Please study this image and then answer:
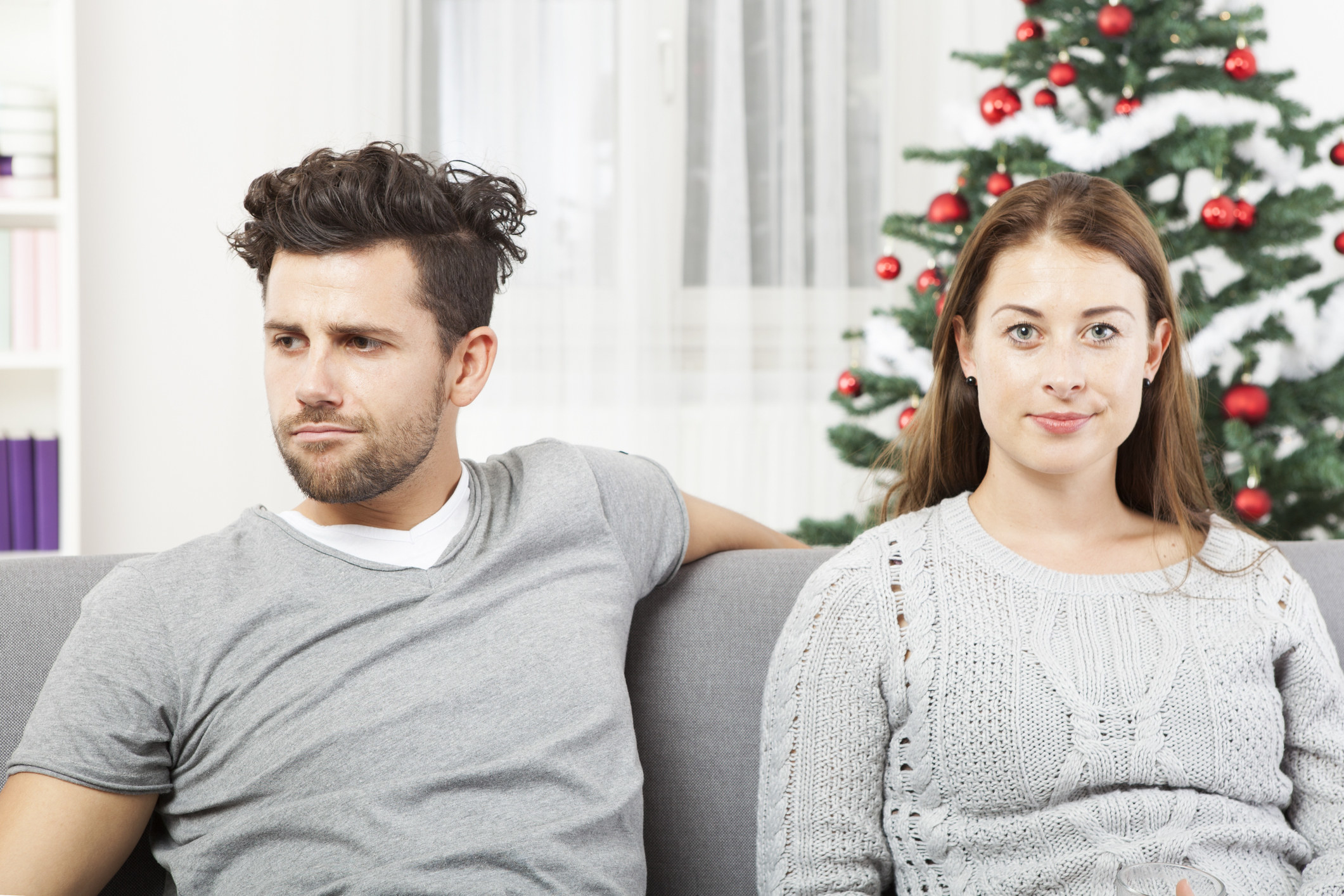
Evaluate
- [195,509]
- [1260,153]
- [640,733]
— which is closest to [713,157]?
[1260,153]

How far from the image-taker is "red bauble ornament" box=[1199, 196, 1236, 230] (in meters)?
2.10

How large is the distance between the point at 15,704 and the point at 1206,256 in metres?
3.24

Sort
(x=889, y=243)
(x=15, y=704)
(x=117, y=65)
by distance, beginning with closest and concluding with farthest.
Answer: (x=15, y=704), (x=889, y=243), (x=117, y=65)

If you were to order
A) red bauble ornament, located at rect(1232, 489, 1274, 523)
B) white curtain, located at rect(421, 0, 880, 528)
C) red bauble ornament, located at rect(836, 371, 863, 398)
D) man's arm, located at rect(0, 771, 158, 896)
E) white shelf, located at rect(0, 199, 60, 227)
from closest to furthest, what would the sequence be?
man's arm, located at rect(0, 771, 158, 896), red bauble ornament, located at rect(1232, 489, 1274, 523), red bauble ornament, located at rect(836, 371, 863, 398), white shelf, located at rect(0, 199, 60, 227), white curtain, located at rect(421, 0, 880, 528)

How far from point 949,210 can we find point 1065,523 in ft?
3.75

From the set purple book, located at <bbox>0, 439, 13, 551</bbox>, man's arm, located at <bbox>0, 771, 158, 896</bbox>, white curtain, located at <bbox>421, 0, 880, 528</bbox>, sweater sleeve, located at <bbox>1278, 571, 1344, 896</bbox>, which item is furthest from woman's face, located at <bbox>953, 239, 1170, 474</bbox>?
purple book, located at <bbox>0, 439, 13, 551</bbox>

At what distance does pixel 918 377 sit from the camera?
2303mm

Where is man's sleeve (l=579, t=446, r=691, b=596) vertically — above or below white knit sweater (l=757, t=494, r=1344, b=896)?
above

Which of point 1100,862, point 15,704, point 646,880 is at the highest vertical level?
point 15,704

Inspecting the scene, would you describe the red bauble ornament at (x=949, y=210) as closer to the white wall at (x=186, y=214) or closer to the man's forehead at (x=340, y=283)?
the man's forehead at (x=340, y=283)

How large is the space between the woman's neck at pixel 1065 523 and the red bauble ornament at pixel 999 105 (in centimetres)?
118

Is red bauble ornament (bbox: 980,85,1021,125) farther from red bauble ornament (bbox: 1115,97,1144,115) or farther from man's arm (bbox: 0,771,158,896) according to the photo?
man's arm (bbox: 0,771,158,896)

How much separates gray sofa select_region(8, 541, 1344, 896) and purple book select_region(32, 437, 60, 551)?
148cm

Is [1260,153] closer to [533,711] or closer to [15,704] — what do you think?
[533,711]
